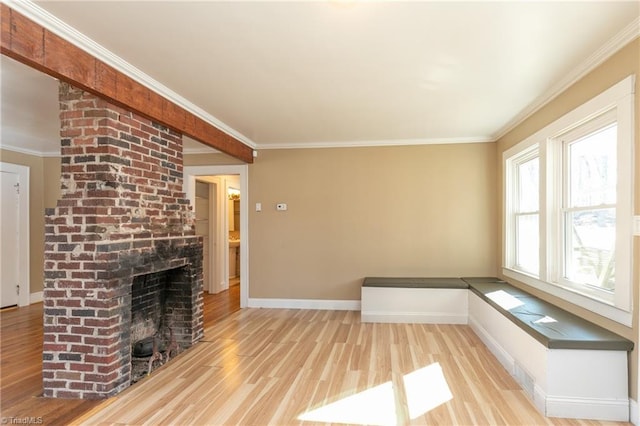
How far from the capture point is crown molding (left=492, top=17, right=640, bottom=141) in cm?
223

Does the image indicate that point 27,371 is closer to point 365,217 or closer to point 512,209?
point 365,217

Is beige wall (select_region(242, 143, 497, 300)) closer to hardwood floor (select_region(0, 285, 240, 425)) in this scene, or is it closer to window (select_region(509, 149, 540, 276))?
window (select_region(509, 149, 540, 276))

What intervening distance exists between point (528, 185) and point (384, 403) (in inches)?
121

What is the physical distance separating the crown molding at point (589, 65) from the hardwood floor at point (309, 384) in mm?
2420

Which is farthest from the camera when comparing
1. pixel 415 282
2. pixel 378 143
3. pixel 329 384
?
pixel 378 143

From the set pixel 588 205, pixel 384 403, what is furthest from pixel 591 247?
pixel 384 403

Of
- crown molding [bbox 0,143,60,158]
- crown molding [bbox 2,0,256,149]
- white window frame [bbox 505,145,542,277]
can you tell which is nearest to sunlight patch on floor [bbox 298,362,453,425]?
white window frame [bbox 505,145,542,277]

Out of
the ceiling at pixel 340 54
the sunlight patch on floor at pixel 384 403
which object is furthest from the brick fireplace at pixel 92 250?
the sunlight patch on floor at pixel 384 403

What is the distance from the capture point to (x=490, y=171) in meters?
5.04

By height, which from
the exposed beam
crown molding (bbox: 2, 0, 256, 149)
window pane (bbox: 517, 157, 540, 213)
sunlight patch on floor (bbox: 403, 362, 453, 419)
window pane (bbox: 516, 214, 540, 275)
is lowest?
sunlight patch on floor (bbox: 403, 362, 453, 419)

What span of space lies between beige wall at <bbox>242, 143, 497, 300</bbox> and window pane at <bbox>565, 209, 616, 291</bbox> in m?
1.88

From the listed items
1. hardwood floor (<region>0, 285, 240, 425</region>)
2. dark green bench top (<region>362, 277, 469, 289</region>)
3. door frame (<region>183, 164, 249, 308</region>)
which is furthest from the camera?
door frame (<region>183, 164, 249, 308</region>)

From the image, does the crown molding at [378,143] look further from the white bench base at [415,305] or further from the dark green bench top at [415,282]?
the white bench base at [415,305]

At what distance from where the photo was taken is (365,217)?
529cm
